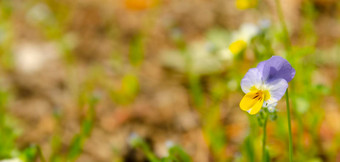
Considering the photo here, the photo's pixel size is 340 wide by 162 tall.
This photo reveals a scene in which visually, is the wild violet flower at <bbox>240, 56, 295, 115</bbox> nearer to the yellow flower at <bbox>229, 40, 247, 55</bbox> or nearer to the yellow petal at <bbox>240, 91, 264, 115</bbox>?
the yellow petal at <bbox>240, 91, 264, 115</bbox>

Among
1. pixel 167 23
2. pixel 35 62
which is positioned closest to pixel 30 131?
pixel 35 62

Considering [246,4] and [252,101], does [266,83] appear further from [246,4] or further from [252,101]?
[246,4]

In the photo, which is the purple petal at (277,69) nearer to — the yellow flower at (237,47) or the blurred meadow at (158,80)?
the blurred meadow at (158,80)

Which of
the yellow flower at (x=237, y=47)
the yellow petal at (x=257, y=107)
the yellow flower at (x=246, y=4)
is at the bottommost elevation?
the yellow petal at (x=257, y=107)

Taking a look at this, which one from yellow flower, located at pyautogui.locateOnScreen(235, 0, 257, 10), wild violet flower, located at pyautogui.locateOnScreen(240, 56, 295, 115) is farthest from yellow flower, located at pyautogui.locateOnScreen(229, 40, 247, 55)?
wild violet flower, located at pyautogui.locateOnScreen(240, 56, 295, 115)

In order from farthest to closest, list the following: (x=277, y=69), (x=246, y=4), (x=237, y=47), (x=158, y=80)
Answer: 1. (x=158, y=80)
2. (x=246, y=4)
3. (x=237, y=47)
4. (x=277, y=69)

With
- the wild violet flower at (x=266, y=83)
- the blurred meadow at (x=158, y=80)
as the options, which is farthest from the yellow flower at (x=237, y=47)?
the wild violet flower at (x=266, y=83)


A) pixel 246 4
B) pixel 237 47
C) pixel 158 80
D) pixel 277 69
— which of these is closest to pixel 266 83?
pixel 277 69

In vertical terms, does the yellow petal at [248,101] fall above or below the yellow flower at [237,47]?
below
